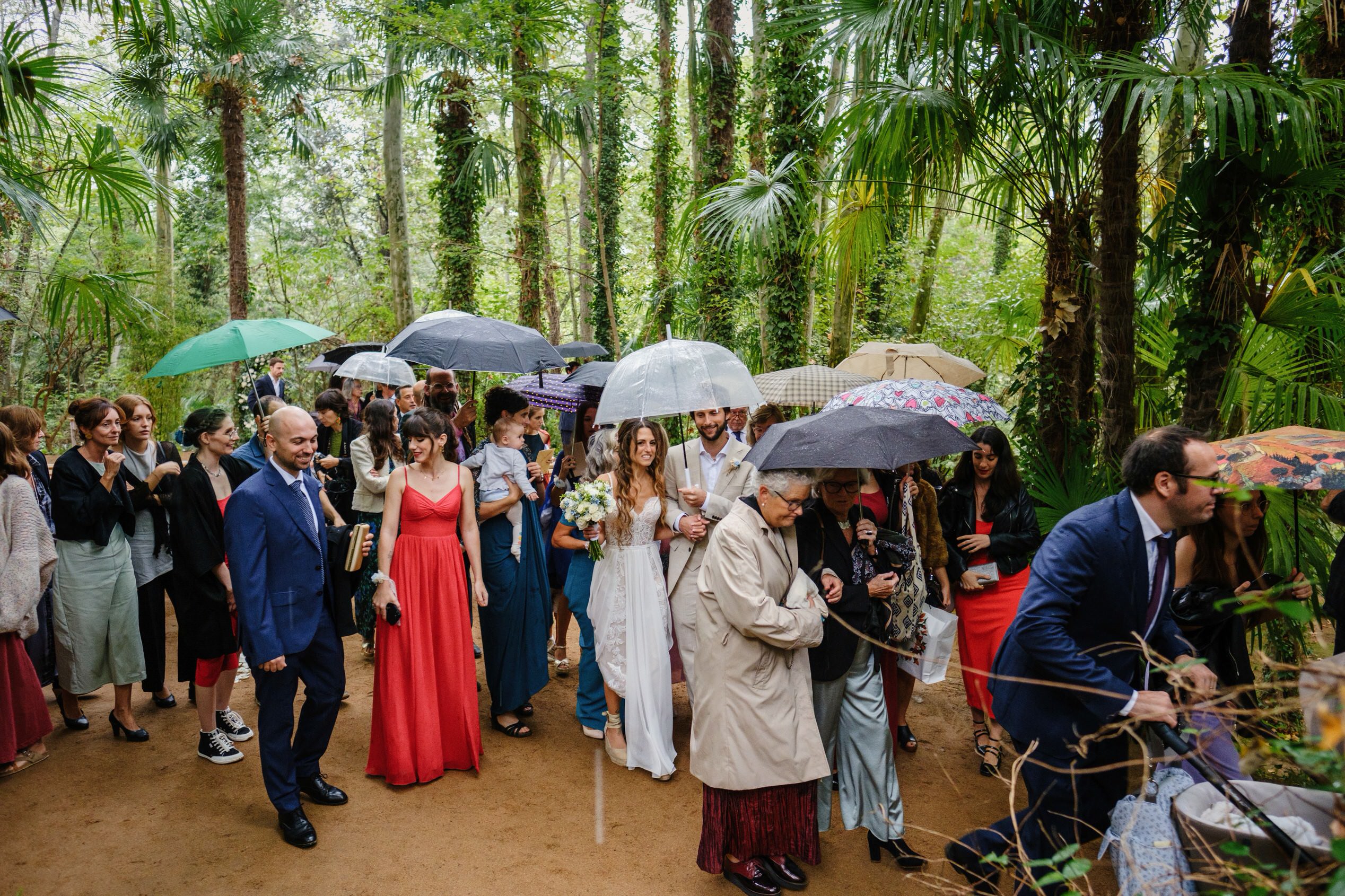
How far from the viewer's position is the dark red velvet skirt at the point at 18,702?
14.9 feet

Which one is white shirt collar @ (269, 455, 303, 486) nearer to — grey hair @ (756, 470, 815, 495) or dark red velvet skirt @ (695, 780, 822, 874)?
grey hair @ (756, 470, 815, 495)

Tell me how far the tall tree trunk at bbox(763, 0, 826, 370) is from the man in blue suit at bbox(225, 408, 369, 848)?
15.6 feet

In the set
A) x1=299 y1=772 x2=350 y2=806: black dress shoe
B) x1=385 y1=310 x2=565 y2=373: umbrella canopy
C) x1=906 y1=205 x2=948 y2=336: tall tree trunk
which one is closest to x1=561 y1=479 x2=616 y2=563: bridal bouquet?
x1=385 y1=310 x2=565 y2=373: umbrella canopy

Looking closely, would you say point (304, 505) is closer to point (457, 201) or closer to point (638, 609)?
point (638, 609)

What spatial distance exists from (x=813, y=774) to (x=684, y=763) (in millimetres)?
1565

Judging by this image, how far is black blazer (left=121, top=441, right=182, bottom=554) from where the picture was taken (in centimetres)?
527

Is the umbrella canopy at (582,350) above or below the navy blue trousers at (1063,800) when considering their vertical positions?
above

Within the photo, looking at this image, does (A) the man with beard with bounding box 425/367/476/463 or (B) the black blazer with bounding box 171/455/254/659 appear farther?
(A) the man with beard with bounding box 425/367/476/463

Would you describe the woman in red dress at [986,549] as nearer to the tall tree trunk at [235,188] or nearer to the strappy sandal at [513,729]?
the strappy sandal at [513,729]

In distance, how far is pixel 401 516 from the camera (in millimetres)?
4820

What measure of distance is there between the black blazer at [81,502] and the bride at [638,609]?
9.21ft

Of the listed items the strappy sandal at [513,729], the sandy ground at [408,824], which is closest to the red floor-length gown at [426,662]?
the sandy ground at [408,824]

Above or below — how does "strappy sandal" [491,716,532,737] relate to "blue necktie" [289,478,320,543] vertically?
below

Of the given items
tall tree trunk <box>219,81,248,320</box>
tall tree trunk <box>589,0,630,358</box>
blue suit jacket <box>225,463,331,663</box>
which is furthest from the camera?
tall tree trunk <box>589,0,630,358</box>
